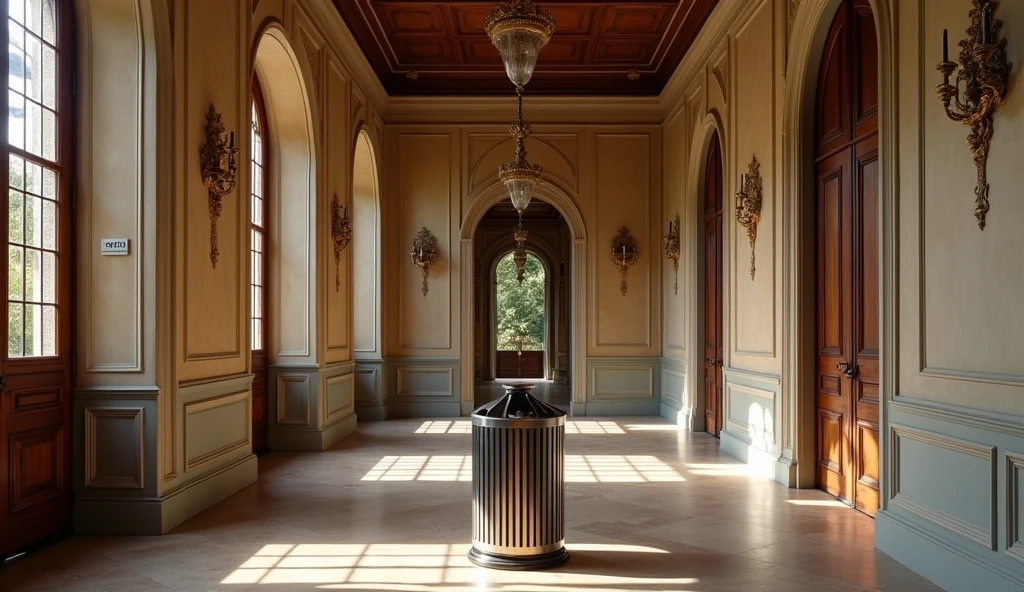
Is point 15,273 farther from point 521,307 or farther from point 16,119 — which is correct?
point 521,307

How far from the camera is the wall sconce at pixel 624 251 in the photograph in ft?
41.3

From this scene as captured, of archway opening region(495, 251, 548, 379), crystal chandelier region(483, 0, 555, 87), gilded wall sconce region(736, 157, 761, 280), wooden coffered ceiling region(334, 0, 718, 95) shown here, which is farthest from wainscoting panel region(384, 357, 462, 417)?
archway opening region(495, 251, 548, 379)

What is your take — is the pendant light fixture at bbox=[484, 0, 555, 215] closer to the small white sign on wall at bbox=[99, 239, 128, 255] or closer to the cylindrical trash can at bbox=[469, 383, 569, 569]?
the cylindrical trash can at bbox=[469, 383, 569, 569]

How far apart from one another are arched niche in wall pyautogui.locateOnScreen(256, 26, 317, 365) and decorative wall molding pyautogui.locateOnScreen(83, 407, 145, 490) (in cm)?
353

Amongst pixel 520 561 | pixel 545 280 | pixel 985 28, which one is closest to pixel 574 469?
pixel 520 561

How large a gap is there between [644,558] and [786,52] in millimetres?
4674

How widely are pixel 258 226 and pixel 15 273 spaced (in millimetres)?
3844

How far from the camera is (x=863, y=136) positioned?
6000 mm

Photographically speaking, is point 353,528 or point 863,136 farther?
point 863,136

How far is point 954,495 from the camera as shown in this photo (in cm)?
436

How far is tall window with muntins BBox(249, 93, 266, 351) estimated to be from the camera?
8547 millimetres

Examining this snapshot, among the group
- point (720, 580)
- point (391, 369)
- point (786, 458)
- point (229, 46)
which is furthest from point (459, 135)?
point (720, 580)

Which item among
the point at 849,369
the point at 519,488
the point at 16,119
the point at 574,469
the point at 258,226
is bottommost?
the point at 574,469

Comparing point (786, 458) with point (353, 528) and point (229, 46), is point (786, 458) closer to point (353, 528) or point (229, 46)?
point (353, 528)
